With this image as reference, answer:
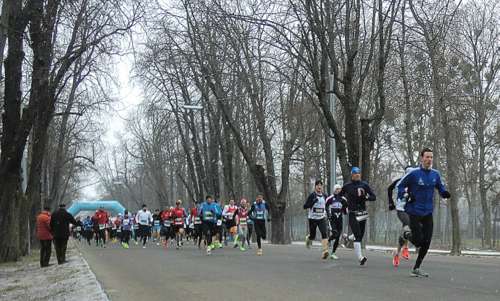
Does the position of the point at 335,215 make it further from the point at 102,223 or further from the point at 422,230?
the point at 102,223

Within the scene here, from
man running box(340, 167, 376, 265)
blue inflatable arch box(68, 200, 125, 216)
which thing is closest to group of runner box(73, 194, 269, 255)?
man running box(340, 167, 376, 265)

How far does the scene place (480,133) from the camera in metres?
40.5

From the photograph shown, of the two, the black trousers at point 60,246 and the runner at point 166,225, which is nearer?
the black trousers at point 60,246

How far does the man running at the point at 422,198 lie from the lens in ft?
36.8

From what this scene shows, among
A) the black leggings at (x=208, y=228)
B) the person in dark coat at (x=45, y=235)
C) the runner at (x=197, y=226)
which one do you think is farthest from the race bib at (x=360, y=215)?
the runner at (x=197, y=226)

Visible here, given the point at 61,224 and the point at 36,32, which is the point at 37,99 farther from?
the point at 61,224

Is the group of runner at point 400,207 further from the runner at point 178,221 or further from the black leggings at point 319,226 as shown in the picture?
the runner at point 178,221

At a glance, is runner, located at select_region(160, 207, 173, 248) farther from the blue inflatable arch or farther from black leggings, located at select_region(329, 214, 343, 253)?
the blue inflatable arch

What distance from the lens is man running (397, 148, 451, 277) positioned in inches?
441

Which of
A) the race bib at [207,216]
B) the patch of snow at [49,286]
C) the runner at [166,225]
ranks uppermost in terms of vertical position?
the race bib at [207,216]

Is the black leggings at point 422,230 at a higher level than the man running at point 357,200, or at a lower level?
lower

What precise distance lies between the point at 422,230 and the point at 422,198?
0.53m

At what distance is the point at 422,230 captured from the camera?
1130 cm

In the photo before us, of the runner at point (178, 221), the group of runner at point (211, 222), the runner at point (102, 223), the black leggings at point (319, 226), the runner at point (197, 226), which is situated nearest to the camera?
the black leggings at point (319, 226)
